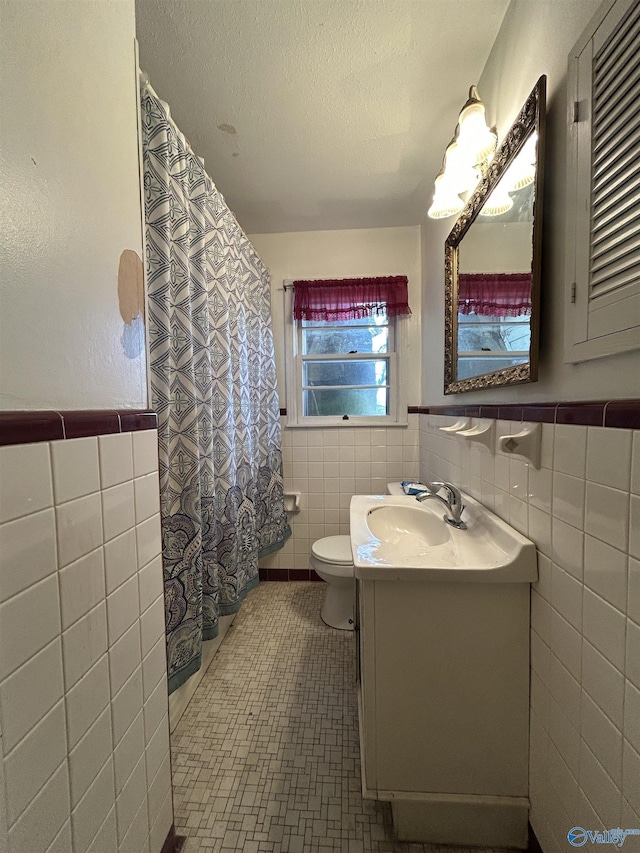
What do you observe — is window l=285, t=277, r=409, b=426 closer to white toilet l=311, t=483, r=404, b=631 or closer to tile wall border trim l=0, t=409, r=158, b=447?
white toilet l=311, t=483, r=404, b=631

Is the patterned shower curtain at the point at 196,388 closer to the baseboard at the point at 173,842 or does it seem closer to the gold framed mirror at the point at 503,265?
the baseboard at the point at 173,842

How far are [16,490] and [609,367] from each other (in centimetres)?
102

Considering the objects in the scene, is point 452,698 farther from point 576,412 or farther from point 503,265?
point 503,265

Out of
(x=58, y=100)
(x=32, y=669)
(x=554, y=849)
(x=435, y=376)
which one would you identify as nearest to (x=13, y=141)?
(x=58, y=100)

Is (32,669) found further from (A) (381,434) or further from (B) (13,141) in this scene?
(A) (381,434)

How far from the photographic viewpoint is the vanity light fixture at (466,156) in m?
1.04

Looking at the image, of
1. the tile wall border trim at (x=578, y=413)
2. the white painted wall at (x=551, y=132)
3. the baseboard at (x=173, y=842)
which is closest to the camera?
the tile wall border trim at (x=578, y=413)

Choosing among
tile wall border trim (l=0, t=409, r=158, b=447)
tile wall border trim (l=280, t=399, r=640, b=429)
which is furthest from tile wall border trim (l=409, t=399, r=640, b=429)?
tile wall border trim (l=0, t=409, r=158, b=447)

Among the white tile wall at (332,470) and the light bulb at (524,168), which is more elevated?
the light bulb at (524,168)

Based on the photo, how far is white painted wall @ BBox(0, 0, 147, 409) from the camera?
470 mm

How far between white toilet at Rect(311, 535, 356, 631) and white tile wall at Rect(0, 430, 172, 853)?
0.98m

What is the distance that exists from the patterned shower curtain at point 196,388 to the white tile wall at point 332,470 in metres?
0.60

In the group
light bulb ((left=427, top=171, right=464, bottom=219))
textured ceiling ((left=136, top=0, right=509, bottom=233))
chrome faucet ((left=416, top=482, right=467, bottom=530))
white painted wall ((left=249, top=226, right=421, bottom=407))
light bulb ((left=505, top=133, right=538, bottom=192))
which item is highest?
textured ceiling ((left=136, top=0, right=509, bottom=233))

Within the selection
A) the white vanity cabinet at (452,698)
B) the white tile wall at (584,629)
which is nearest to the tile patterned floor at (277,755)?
the white vanity cabinet at (452,698)
